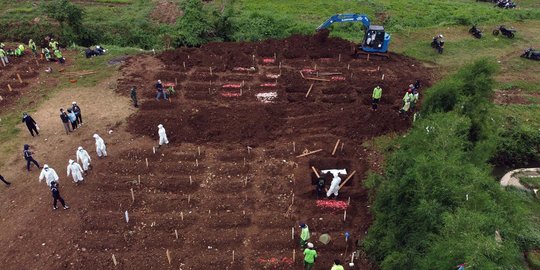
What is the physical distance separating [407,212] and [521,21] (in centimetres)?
3305

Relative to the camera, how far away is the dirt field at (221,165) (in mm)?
15000

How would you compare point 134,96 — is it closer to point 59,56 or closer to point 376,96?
point 59,56

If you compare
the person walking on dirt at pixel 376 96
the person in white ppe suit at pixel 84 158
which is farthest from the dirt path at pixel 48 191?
the person walking on dirt at pixel 376 96

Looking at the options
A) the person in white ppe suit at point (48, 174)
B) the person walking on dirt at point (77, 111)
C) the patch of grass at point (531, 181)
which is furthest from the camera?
the person walking on dirt at point (77, 111)

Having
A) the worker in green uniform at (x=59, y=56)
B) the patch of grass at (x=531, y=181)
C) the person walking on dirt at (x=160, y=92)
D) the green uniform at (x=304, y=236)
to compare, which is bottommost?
the patch of grass at (x=531, y=181)

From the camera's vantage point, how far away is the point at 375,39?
90.7 ft

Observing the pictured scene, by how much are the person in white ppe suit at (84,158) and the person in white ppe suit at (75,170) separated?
50cm

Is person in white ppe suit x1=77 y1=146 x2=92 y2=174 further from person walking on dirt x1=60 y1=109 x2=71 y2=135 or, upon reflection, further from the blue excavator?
the blue excavator

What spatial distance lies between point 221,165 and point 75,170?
6385 millimetres

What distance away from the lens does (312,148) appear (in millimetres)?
20109

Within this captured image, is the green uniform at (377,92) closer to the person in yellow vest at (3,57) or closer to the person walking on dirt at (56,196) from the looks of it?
the person walking on dirt at (56,196)

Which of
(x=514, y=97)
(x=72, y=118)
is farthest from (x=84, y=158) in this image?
(x=514, y=97)

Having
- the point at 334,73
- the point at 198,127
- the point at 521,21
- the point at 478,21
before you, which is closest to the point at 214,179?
the point at 198,127

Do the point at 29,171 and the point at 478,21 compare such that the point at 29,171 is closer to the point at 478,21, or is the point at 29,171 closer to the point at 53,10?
the point at 53,10
